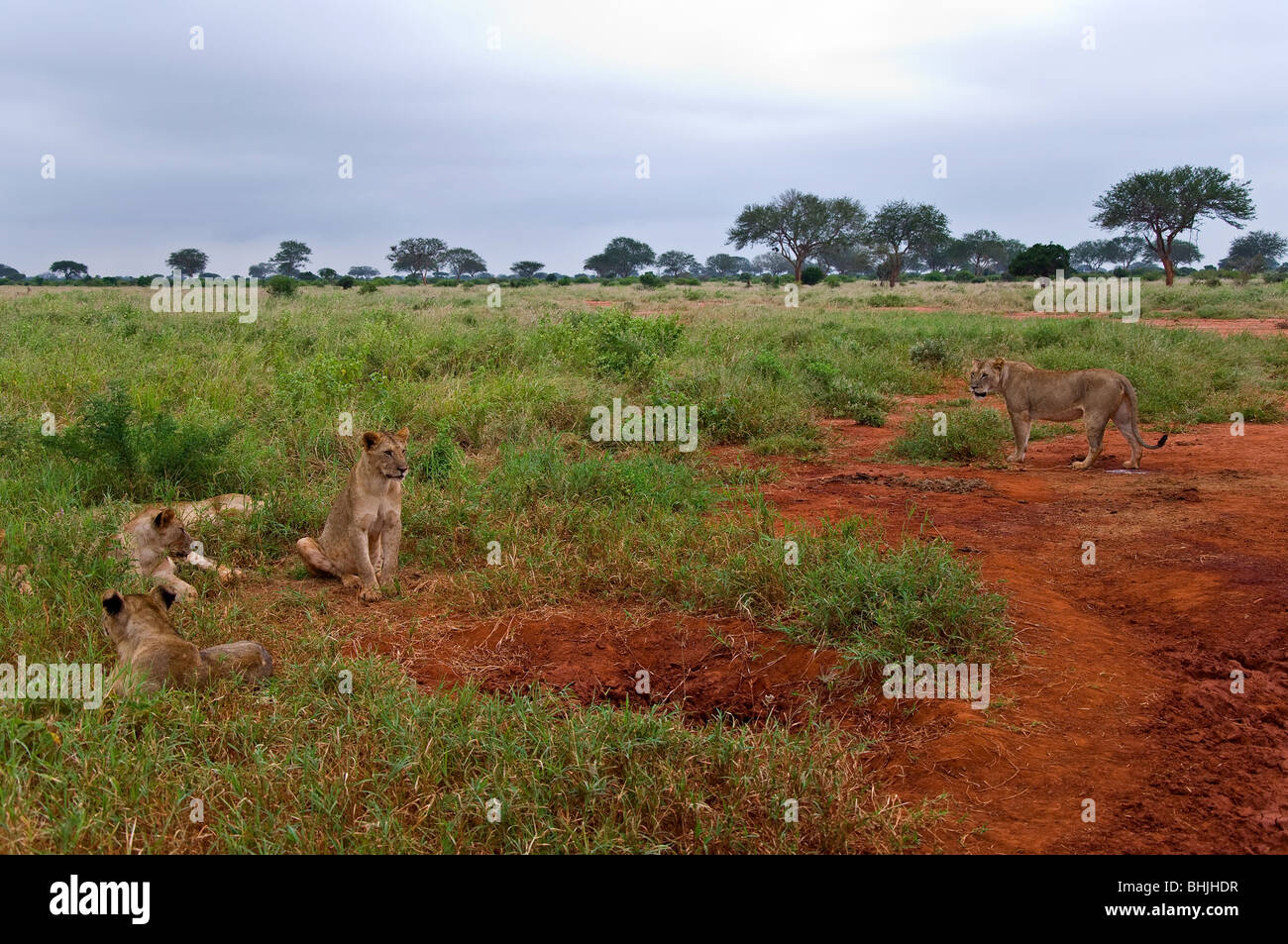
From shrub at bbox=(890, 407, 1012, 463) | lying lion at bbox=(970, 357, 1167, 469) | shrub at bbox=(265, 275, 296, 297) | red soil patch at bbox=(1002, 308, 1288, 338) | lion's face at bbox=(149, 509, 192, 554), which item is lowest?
lion's face at bbox=(149, 509, 192, 554)

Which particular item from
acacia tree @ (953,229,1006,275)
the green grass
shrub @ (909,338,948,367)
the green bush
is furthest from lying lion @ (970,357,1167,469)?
acacia tree @ (953,229,1006,275)

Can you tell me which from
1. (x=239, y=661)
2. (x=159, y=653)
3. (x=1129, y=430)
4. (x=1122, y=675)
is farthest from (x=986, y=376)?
(x=159, y=653)

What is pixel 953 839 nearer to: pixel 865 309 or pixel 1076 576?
pixel 1076 576

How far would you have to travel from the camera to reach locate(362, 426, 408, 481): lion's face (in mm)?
5113

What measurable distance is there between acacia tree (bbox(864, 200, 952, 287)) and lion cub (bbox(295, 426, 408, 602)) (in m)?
39.2

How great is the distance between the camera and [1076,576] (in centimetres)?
516

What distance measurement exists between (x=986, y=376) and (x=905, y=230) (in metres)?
36.4

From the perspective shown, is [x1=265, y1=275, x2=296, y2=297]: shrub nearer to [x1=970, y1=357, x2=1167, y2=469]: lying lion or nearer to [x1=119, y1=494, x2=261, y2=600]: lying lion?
[x1=970, y1=357, x2=1167, y2=469]: lying lion

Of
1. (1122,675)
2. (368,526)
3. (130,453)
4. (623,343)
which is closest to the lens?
(1122,675)

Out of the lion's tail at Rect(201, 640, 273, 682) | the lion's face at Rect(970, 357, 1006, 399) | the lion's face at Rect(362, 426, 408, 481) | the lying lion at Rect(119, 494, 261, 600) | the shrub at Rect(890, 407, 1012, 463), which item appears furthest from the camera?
the lion's face at Rect(970, 357, 1006, 399)

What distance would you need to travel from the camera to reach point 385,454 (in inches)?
202

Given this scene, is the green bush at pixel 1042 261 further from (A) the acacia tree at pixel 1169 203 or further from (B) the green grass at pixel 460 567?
(B) the green grass at pixel 460 567

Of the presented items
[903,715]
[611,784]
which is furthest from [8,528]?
[903,715]

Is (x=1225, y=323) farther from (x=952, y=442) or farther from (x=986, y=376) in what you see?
(x=952, y=442)
